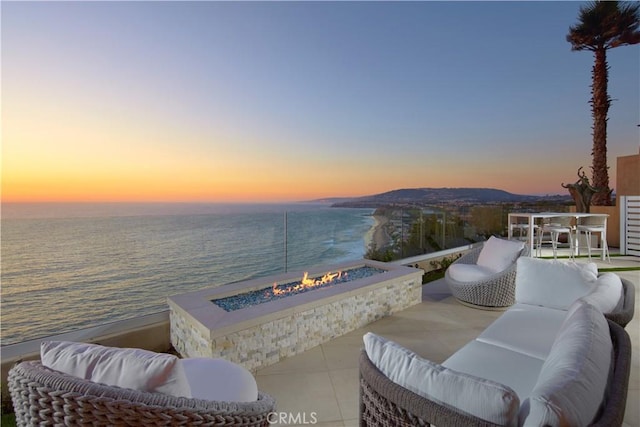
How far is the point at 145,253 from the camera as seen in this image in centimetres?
348

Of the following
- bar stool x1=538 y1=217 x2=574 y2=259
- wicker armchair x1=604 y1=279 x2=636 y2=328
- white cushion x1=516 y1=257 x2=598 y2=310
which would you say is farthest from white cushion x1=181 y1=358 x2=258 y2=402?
bar stool x1=538 y1=217 x2=574 y2=259

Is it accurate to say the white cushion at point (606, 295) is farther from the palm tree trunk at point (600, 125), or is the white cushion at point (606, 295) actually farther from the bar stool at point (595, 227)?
the palm tree trunk at point (600, 125)

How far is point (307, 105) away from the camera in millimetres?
5918

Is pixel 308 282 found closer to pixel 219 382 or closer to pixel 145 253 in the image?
pixel 145 253

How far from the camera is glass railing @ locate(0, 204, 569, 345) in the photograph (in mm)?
2707

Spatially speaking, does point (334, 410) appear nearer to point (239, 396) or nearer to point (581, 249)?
point (239, 396)

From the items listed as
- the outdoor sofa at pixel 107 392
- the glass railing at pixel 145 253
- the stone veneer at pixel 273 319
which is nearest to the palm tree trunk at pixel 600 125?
the glass railing at pixel 145 253

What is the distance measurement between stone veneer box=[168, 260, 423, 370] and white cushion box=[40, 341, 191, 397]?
1.32 m

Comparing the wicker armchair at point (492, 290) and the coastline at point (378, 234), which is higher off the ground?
the coastline at point (378, 234)

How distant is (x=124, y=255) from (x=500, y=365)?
3649 mm

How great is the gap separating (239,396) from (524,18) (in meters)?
9.41

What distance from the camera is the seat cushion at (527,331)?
1.97 meters

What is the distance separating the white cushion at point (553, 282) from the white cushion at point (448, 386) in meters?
2.27

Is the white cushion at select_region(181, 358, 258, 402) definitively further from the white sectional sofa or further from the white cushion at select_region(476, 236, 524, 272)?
the white cushion at select_region(476, 236, 524, 272)
